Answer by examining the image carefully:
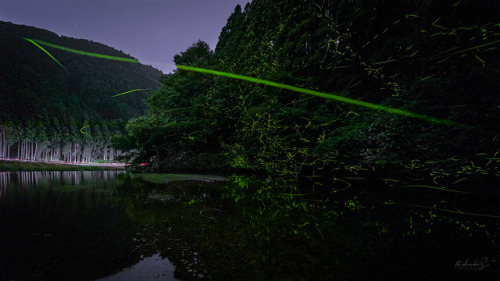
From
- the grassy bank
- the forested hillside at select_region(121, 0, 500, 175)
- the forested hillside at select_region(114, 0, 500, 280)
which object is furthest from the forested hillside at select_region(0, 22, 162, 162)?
the forested hillside at select_region(114, 0, 500, 280)

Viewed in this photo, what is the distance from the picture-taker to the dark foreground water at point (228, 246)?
74.5 inches

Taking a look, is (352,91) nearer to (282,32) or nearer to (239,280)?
(282,32)

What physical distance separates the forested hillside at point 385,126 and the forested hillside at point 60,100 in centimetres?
4337

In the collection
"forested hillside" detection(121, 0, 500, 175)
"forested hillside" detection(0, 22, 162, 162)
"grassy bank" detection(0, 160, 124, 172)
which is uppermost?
"forested hillside" detection(0, 22, 162, 162)

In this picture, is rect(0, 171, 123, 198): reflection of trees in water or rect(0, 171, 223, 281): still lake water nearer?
rect(0, 171, 223, 281): still lake water

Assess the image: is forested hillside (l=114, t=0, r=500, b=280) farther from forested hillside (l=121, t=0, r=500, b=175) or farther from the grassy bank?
the grassy bank

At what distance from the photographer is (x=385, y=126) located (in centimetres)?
541

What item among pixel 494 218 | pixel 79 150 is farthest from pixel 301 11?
pixel 79 150

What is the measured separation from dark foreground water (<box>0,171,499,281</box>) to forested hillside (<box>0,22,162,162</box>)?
4664 centimetres

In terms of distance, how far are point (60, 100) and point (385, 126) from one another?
341 ft

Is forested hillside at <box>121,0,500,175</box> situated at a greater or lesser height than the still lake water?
greater

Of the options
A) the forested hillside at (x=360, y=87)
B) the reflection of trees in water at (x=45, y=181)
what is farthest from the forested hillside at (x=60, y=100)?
the forested hillside at (x=360, y=87)

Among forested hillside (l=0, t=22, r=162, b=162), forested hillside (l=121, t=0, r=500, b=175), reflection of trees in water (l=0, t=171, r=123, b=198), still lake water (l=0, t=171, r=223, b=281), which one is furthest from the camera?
forested hillside (l=0, t=22, r=162, b=162)

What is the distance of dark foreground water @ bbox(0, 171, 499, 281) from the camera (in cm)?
189
